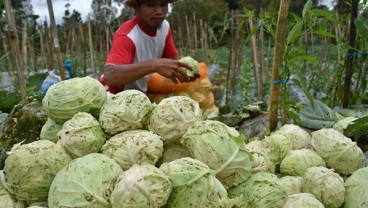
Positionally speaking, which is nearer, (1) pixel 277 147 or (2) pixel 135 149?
(2) pixel 135 149

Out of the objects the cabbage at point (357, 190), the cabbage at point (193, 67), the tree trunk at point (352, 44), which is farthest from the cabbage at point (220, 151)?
the cabbage at point (193, 67)

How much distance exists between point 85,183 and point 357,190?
1.15m

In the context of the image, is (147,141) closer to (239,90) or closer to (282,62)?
(282,62)

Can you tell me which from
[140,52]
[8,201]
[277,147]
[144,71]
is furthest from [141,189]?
[140,52]

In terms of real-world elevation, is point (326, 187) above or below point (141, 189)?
below

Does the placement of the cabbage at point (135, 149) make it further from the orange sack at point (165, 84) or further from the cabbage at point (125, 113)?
the orange sack at point (165, 84)

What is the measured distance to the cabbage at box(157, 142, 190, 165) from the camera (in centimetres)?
181

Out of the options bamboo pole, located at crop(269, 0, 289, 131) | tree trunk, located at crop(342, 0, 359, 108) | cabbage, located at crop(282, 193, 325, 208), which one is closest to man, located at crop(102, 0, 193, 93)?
bamboo pole, located at crop(269, 0, 289, 131)

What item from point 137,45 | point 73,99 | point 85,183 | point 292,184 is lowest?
point 292,184

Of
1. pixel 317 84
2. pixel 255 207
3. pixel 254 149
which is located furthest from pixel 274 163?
pixel 317 84

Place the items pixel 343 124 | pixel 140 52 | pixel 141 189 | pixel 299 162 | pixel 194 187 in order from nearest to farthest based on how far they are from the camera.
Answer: pixel 141 189
pixel 194 187
pixel 299 162
pixel 343 124
pixel 140 52

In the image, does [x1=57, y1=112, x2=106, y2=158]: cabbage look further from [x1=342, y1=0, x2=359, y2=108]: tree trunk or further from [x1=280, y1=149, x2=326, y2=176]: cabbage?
[x1=342, y1=0, x2=359, y2=108]: tree trunk

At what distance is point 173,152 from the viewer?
1.83 m

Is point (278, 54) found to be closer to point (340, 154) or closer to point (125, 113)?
point (340, 154)
